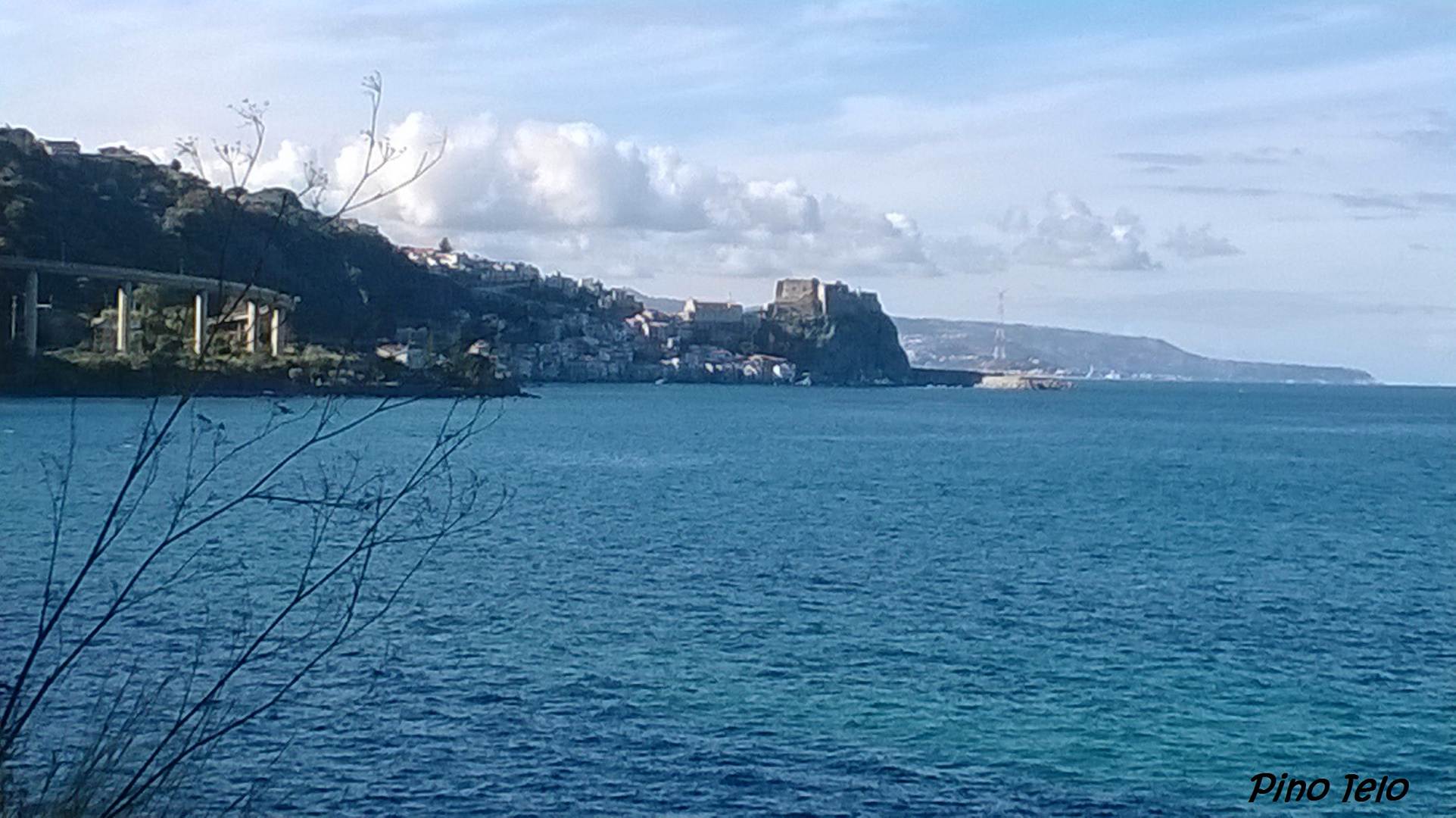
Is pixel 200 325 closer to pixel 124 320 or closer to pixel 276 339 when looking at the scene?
pixel 124 320

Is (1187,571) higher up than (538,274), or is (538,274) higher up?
(538,274)

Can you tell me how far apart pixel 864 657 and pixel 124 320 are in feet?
205

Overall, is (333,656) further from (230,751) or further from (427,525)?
(427,525)

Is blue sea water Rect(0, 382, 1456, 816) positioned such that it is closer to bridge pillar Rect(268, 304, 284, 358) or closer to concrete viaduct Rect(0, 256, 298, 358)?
concrete viaduct Rect(0, 256, 298, 358)

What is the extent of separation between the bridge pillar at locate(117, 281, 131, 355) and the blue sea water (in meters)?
31.0

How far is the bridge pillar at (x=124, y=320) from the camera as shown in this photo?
72562 mm

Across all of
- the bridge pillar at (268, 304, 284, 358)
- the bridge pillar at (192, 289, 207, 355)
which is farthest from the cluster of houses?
the bridge pillar at (192, 289, 207, 355)

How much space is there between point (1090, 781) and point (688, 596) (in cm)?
976

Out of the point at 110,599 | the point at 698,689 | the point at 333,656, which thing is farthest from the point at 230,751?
the point at 110,599

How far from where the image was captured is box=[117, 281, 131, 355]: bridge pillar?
72562 millimetres

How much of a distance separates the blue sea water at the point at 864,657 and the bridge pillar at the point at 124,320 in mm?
30962

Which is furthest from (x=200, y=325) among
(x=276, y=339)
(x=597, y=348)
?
(x=597, y=348)

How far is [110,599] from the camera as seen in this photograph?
20016 mm

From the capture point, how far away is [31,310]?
66.3 m
